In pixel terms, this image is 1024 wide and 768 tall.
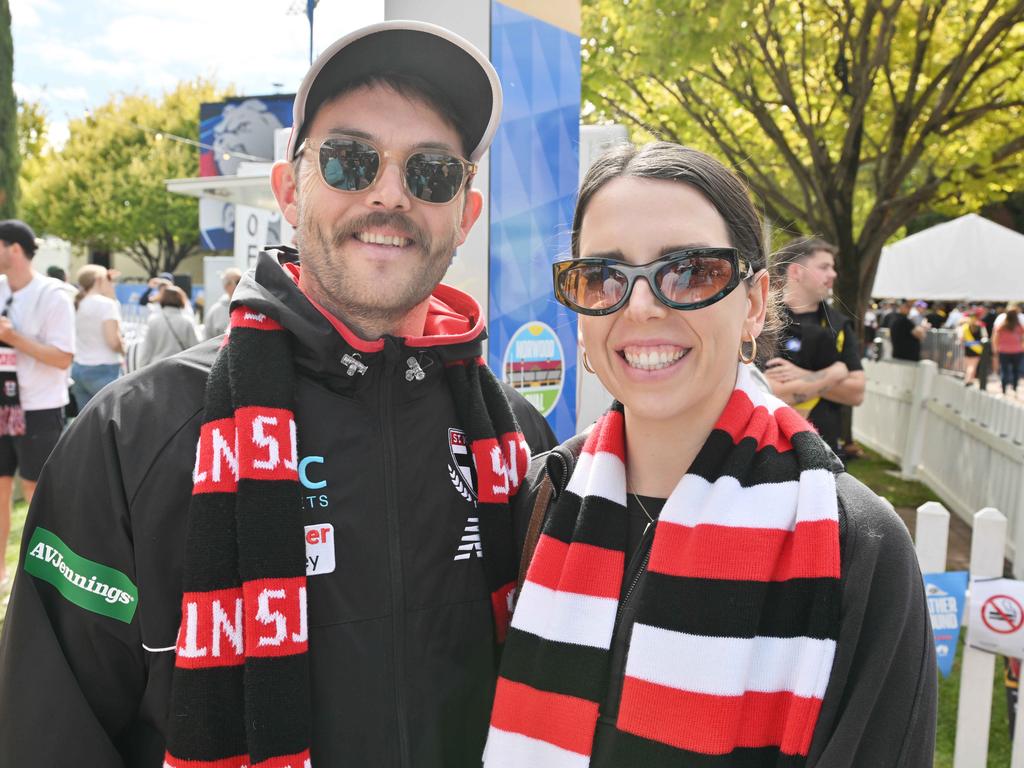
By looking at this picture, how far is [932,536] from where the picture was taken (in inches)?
142

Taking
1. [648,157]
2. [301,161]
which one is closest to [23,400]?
[301,161]

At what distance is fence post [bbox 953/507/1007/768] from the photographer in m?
3.39

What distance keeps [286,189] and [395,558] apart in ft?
3.17

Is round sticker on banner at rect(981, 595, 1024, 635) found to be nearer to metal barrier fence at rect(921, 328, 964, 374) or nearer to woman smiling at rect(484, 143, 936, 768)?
woman smiling at rect(484, 143, 936, 768)

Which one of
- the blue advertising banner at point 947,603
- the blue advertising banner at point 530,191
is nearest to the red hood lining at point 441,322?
the blue advertising banner at point 530,191

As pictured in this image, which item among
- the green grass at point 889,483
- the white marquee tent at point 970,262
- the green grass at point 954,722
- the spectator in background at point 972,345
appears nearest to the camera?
the green grass at point 954,722

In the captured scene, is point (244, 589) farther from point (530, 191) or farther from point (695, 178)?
point (530, 191)

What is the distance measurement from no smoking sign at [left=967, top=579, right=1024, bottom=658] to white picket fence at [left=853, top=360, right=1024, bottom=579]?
2.22 m

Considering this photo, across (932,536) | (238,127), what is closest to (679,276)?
(932,536)

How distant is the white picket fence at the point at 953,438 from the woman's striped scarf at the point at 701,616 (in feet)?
15.2

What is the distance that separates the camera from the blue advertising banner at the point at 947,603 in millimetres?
3508

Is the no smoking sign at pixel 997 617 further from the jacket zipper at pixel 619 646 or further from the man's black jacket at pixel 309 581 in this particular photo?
the man's black jacket at pixel 309 581

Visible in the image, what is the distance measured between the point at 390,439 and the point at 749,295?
2.76 ft

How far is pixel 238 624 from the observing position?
61.3 inches
